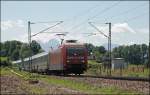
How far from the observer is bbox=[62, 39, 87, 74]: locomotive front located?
1763 inches

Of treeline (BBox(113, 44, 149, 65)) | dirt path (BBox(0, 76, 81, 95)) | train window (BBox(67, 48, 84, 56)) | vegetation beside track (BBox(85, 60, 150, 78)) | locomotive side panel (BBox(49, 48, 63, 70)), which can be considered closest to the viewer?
dirt path (BBox(0, 76, 81, 95))

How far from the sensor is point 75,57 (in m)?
44.9

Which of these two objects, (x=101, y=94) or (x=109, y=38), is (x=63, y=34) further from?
(x=101, y=94)

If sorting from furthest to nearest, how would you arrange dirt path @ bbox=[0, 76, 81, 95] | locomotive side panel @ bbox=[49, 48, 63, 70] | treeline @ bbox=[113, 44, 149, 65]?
treeline @ bbox=[113, 44, 149, 65]
locomotive side panel @ bbox=[49, 48, 63, 70]
dirt path @ bbox=[0, 76, 81, 95]

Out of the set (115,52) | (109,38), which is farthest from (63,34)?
(115,52)

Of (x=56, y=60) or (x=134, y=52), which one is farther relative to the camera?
(x=134, y=52)

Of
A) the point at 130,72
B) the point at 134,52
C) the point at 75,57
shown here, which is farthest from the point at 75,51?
the point at 134,52

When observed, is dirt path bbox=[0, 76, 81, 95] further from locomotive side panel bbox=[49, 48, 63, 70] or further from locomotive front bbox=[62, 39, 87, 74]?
locomotive side panel bbox=[49, 48, 63, 70]

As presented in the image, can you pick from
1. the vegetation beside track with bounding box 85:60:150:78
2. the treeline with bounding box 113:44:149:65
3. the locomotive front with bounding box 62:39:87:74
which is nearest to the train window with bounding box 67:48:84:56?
the locomotive front with bounding box 62:39:87:74

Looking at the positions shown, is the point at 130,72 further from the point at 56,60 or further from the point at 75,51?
the point at 75,51

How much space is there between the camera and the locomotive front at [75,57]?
4478 centimetres

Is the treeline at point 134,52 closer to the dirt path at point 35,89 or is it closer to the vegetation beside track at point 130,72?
the vegetation beside track at point 130,72

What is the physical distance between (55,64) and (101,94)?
32085 mm

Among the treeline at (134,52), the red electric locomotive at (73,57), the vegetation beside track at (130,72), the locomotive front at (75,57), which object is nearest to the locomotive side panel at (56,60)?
the red electric locomotive at (73,57)
